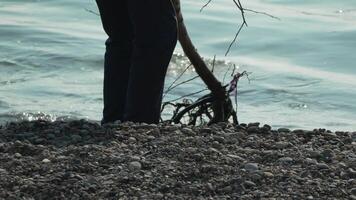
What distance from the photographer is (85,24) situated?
12.7 meters

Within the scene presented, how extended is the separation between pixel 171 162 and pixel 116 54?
1.30 m

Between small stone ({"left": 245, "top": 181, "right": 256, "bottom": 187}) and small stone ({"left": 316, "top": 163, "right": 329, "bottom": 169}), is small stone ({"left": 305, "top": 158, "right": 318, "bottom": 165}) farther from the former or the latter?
small stone ({"left": 245, "top": 181, "right": 256, "bottom": 187})

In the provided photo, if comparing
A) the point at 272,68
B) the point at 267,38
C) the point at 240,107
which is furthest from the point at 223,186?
the point at 267,38

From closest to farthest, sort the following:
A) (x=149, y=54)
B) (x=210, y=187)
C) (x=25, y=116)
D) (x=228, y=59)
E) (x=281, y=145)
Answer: (x=210, y=187), (x=281, y=145), (x=149, y=54), (x=25, y=116), (x=228, y=59)

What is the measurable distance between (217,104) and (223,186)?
2.54 metres

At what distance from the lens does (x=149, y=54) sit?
6.00 metres

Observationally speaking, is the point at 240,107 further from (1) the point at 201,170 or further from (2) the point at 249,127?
(1) the point at 201,170

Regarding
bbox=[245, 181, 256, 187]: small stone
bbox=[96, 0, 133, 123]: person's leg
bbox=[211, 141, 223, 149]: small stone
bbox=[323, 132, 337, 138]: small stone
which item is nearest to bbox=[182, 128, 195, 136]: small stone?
bbox=[211, 141, 223, 149]: small stone

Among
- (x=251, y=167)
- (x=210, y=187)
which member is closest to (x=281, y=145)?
(x=251, y=167)

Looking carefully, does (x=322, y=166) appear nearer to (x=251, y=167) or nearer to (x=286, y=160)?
(x=286, y=160)

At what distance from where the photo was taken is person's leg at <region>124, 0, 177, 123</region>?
5.91 m

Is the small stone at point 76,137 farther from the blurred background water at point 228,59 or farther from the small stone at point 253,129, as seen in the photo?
the blurred background water at point 228,59

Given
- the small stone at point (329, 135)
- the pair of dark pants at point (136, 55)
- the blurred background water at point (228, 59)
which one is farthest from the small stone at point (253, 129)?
the blurred background water at point (228, 59)

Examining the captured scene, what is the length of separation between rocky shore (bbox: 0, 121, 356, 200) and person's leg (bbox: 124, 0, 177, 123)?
215mm
